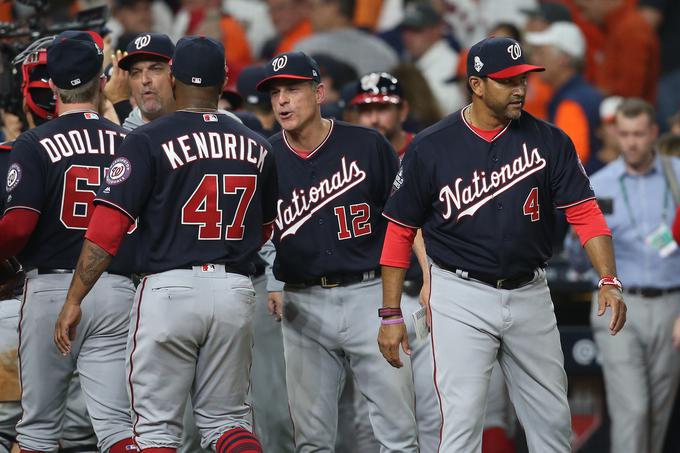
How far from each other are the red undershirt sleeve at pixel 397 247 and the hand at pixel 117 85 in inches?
90.6

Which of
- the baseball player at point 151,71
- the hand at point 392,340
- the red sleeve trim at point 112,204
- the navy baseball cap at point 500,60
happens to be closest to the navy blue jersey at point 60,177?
the red sleeve trim at point 112,204

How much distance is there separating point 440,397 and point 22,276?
7.60ft

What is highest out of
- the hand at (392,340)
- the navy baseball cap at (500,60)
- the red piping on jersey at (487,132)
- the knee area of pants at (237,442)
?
the navy baseball cap at (500,60)

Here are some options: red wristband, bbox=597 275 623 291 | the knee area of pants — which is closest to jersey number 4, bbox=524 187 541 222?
red wristband, bbox=597 275 623 291

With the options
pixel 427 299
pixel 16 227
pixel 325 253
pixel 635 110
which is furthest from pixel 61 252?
pixel 635 110

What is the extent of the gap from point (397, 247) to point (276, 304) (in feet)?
3.60

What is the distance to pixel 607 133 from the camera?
32.9ft

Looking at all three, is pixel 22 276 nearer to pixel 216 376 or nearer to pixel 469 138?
pixel 216 376

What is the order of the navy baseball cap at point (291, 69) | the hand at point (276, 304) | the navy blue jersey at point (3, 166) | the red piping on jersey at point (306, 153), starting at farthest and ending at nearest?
1. the hand at point (276, 304)
2. the red piping on jersey at point (306, 153)
3. the navy baseball cap at point (291, 69)
4. the navy blue jersey at point (3, 166)

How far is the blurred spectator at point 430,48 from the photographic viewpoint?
37.4 feet

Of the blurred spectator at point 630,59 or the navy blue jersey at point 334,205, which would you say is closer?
the navy blue jersey at point 334,205

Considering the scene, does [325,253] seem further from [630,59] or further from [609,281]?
[630,59]

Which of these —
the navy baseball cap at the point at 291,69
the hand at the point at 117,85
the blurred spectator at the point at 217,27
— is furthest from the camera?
the blurred spectator at the point at 217,27

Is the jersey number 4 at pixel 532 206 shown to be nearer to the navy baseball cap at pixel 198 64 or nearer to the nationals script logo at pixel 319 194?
the nationals script logo at pixel 319 194
